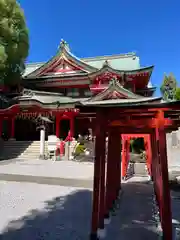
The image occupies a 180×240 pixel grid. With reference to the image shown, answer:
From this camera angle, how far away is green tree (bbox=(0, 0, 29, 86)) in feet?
55.9

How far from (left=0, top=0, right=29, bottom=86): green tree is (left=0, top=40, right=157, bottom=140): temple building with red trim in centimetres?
210

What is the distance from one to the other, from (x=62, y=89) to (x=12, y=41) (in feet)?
23.2

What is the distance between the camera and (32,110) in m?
19.7

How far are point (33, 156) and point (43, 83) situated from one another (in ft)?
28.6

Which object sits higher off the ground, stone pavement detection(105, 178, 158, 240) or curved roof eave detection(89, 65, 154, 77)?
curved roof eave detection(89, 65, 154, 77)

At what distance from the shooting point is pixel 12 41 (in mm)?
18219

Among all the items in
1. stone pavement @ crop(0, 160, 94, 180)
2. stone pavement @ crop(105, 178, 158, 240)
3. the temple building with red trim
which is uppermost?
the temple building with red trim

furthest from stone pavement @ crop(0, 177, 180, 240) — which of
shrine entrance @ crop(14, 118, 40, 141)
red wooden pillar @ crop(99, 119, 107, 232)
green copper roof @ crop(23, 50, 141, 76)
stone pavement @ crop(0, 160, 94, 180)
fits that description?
green copper roof @ crop(23, 50, 141, 76)

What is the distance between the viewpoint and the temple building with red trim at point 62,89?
19.5m

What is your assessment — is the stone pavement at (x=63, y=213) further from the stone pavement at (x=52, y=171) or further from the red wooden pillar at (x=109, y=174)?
the stone pavement at (x=52, y=171)

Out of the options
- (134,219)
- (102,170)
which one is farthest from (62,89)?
(102,170)

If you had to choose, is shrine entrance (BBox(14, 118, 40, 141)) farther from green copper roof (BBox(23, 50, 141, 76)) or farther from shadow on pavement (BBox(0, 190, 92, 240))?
shadow on pavement (BBox(0, 190, 92, 240))

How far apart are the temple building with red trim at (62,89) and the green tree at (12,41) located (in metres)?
2.10

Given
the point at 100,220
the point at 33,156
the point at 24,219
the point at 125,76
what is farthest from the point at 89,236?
the point at 125,76
